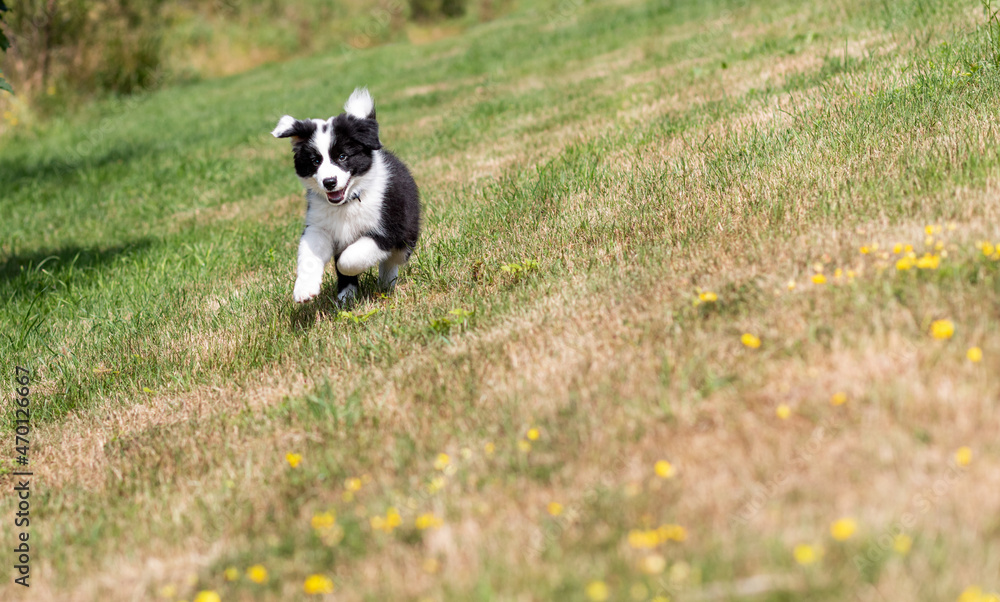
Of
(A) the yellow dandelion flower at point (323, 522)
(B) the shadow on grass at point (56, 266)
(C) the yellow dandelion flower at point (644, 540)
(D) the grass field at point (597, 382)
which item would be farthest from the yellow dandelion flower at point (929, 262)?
(B) the shadow on grass at point (56, 266)

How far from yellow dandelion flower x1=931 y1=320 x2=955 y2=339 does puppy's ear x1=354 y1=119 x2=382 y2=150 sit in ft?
9.96

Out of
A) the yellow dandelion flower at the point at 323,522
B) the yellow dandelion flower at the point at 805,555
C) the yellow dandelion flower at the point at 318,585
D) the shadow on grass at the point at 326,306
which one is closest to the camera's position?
the yellow dandelion flower at the point at 805,555

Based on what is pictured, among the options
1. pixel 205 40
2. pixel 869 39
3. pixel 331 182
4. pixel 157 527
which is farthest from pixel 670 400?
pixel 205 40

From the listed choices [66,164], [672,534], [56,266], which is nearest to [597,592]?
[672,534]

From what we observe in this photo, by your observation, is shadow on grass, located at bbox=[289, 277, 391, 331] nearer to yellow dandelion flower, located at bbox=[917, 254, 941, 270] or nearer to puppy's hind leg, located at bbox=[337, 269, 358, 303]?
puppy's hind leg, located at bbox=[337, 269, 358, 303]

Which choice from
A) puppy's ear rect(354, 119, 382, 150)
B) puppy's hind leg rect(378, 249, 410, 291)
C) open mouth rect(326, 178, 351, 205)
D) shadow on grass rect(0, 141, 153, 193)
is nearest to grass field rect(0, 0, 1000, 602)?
puppy's hind leg rect(378, 249, 410, 291)

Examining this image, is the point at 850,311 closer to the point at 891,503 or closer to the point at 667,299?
the point at 667,299

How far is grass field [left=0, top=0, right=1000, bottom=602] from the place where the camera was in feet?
6.77

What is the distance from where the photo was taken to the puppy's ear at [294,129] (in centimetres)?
424

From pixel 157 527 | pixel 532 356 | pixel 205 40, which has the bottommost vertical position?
pixel 157 527

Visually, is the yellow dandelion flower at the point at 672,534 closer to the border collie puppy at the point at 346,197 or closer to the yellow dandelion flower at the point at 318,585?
the yellow dandelion flower at the point at 318,585

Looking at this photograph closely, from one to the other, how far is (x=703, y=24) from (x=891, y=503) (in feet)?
40.3

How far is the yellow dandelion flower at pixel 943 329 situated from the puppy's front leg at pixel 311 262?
2853 mm

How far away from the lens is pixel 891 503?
6.54 ft
